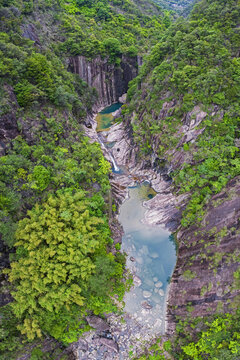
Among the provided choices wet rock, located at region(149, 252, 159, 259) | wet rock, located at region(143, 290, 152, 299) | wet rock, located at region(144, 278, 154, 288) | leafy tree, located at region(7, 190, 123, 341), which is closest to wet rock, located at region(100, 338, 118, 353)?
leafy tree, located at region(7, 190, 123, 341)

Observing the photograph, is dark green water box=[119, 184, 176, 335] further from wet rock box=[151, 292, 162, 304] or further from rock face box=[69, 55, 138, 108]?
rock face box=[69, 55, 138, 108]

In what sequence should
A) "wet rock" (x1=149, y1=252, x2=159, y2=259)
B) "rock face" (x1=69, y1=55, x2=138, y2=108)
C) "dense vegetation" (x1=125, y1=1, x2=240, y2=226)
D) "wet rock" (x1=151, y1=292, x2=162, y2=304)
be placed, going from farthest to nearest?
"rock face" (x1=69, y1=55, x2=138, y2=108), "dense vegetation" (x1=125, y1=1, x2=240, y2=226), "wet rock" (x1=149, y1=252, x2=159, y2=259), "wet rock" (x1=151, y1=292, x2=162, y2=304)

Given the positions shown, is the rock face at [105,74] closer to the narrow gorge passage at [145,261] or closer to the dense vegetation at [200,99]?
the dense vegetation at [200,99]

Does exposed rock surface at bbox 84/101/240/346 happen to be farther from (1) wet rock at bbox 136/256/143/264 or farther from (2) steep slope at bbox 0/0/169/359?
(2) steep slope at bbox 0/0/169/359

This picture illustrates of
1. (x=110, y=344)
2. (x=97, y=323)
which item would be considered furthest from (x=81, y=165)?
(x=110, y=344)

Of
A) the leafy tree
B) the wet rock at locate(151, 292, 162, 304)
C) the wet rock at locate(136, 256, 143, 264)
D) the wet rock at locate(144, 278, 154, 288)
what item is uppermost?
the leafy tree

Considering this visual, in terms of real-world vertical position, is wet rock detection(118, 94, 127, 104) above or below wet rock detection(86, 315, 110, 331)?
above

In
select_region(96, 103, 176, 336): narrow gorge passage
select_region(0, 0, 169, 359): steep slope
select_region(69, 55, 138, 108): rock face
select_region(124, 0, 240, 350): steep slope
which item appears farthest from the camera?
select_region(69, 55, 138, 108): rock face

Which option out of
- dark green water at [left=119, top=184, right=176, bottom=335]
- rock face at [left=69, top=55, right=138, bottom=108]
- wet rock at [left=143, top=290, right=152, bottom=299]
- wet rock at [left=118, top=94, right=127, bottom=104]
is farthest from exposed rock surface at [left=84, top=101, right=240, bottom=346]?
rock face at [left=69, top=55, right=138, bottom=108]

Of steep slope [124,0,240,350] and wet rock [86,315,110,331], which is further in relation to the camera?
steep slope [124,0,240,350]

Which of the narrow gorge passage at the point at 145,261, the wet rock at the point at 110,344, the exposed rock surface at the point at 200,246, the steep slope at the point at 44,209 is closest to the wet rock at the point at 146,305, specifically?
the narrow gorge passage at the point at 145,261
